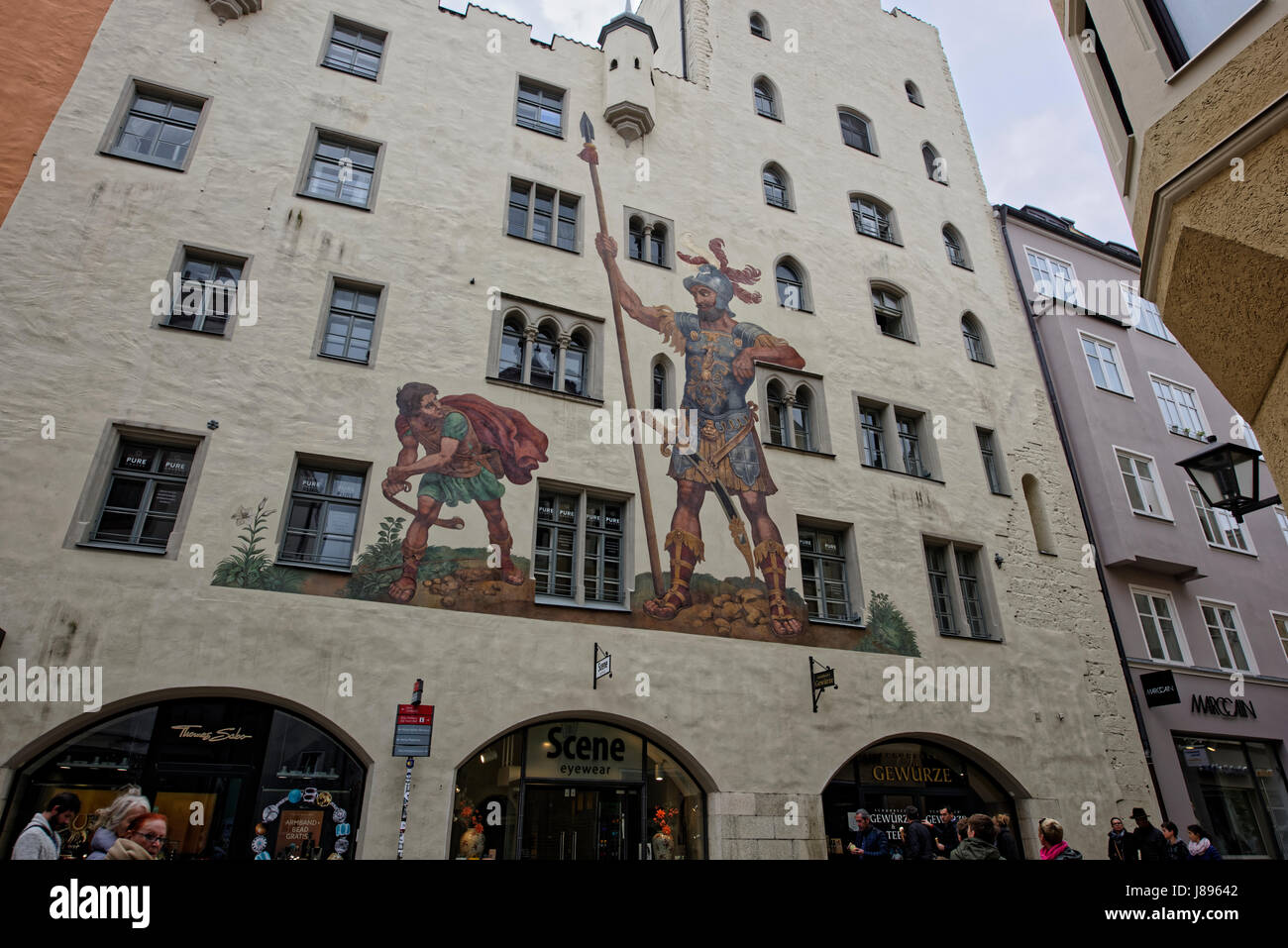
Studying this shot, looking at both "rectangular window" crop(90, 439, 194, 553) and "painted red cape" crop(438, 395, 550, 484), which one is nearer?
"rectangular window" crop(90, 439, 194, 553)

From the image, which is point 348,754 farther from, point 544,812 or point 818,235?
point 818,235

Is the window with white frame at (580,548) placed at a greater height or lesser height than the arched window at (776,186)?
lesser

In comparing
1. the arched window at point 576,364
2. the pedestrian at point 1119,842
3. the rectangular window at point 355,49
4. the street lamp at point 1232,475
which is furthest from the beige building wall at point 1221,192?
the rectangular window at point 355,49

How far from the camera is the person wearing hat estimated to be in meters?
12.4

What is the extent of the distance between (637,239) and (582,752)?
9.44 m

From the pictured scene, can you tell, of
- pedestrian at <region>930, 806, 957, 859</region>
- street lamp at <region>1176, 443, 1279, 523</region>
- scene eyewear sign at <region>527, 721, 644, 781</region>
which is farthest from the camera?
pedestrian at <region>930, 806, 957, 859</region>

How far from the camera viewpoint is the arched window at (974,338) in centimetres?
1819

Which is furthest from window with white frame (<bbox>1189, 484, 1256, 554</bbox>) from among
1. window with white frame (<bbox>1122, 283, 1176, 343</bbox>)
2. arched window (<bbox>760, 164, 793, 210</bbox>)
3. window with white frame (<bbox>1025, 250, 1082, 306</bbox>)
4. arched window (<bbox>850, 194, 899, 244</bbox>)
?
arched window (<bbox>760, 164, 793, 210</bbox>)

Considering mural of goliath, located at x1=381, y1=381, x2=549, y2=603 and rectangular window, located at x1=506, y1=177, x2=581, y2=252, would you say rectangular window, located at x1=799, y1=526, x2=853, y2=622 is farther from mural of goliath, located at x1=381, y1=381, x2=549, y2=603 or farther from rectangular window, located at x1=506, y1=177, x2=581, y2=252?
rectangular window, located at x1=506, y1=177, x2=581, y2=252

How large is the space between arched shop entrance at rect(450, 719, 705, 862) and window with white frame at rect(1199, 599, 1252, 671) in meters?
13.3

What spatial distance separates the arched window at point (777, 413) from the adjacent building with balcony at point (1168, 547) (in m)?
7.60

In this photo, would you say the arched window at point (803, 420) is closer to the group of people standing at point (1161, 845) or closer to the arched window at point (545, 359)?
the arched window at point (545, 359)

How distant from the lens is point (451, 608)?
1022 cm

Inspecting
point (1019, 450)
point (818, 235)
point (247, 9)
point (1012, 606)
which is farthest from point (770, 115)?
point (1012, 606)
